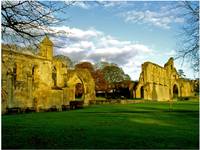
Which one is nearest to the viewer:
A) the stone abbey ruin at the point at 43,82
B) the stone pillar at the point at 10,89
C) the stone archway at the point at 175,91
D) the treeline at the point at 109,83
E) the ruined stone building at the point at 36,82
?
the stone pillar at the point at 10,89

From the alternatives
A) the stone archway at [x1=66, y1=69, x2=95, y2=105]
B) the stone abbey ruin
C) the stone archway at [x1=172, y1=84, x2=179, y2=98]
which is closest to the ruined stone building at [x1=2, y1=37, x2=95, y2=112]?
the stone abbey ruin

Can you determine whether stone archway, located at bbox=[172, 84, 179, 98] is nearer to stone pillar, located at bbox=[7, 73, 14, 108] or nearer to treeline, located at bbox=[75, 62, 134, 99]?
treeline, located at bbox=[75, 62, 134, 99]

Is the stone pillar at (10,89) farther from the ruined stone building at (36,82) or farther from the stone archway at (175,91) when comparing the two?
the stone archway at (175,91)

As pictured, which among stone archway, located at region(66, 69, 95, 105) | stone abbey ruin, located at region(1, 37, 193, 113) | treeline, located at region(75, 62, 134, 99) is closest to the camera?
stone abbey ruin, located at region(1, 37, 193, 113)

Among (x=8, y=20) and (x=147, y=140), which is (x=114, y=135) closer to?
(x=147, y=140)

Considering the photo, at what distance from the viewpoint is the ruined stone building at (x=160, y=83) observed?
70062mm

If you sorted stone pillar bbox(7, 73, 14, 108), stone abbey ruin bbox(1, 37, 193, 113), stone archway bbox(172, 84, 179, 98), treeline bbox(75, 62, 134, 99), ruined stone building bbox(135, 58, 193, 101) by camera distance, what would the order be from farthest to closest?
stone archway bbox(172, 84, 179, 98)
treeline bbox(75, 62, 134, 99)
ruined stone building bbox(135, 58, 193, 101)
stone abbey ruin bbox(1, 37, 193, 113)
stone pillar bbox(7, 73, 14, 108)

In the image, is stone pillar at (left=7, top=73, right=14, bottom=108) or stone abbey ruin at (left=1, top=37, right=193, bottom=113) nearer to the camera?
stone pillar at (left=7, top=73, right=14, bottom=108)

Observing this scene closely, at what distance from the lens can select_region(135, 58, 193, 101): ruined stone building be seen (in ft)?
230

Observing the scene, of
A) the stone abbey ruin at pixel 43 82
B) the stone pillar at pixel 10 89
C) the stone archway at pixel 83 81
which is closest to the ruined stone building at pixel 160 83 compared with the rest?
the stone abbey ruin at pixel 43 82

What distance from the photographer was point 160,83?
3017 inches

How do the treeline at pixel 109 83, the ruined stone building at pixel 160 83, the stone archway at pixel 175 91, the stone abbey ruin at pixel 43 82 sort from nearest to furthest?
the stone abbey ruin at pixel 43 82 → the ruined stone building at pixel 160 83 → the treeline at pixel 109 83 → the stone archway at pixel 175 91

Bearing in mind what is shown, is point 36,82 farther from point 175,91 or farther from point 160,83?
point 175,91

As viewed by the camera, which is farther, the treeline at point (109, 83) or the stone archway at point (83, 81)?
the treeline at point (109, 83)
